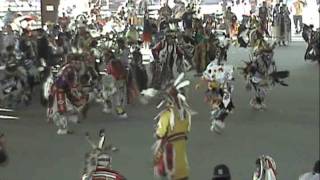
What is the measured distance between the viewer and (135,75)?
1101cm

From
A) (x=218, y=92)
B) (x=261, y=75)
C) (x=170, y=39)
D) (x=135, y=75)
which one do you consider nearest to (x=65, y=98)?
(x=218, y=92)

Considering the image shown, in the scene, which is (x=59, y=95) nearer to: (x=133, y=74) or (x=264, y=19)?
(x=133, y=74)

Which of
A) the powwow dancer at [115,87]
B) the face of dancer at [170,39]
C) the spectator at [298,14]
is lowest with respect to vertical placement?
the powwow dancer at [115,87]

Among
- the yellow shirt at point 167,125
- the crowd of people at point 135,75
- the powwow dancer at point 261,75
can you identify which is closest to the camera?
the yellow shirt at point 167,125

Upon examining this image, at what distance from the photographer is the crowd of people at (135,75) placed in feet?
19.6

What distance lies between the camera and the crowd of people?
19.6ft

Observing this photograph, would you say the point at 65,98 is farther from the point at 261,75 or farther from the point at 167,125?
the point at 167,125

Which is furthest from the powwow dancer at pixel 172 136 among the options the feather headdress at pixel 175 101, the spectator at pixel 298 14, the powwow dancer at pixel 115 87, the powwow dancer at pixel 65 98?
the spectator at pixel 298 14

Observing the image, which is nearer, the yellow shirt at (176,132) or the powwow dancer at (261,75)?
the yellow shirt at (176,132)

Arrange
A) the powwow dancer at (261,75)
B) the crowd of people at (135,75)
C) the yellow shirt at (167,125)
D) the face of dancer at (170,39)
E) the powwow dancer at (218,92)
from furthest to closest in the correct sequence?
the face of dancer at (170,39), the powwow dancer at (261,75), the powwow dancer at (218,92), the crowd of people at (135,75), the yellow shirt at (167,125)

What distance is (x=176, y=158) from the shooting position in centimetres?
595

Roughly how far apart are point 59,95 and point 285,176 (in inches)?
125

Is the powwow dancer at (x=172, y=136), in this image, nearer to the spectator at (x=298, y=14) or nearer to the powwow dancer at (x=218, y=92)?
the powwow dancer at (x=218, y=92)

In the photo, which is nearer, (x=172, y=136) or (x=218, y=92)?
(x=172, y=136)
